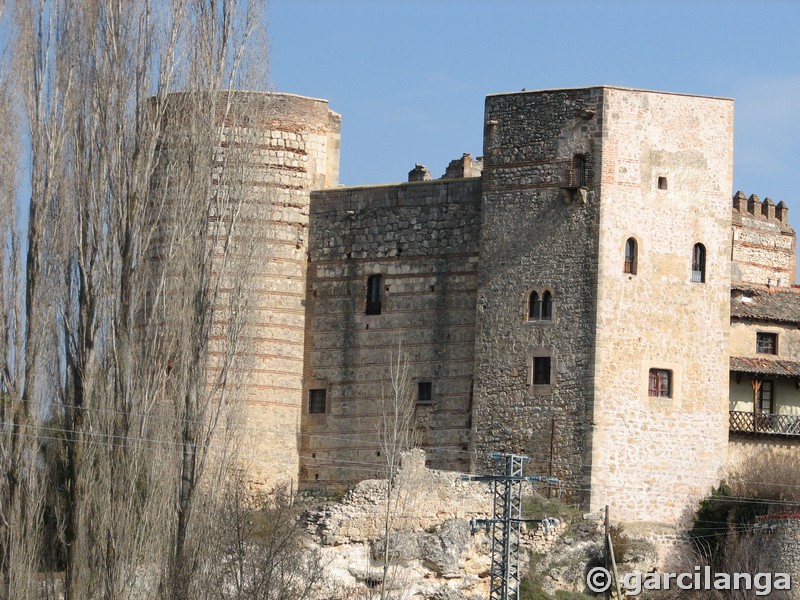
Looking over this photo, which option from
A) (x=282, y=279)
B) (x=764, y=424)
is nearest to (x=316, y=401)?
(x=282, y=279)

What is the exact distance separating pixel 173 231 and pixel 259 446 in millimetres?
7873

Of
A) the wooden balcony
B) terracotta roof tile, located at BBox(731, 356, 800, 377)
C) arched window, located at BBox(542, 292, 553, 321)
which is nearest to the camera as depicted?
arched window, located at BBox(542, 292, 553, 321)

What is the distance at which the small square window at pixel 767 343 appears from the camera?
1939 inches

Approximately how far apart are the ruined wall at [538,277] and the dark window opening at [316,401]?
373 cm

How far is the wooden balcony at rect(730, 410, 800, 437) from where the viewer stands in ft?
155

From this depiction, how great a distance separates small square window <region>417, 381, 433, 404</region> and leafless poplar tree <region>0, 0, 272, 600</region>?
6.69 metres

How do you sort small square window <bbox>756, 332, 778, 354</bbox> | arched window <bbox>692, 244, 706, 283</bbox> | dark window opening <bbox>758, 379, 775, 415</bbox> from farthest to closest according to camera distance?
small square window <bbox>756, 332, 778, 354</bbox> < dark window opening <bbox>758, 379, 775, 415</bbox> < arched window <bbox>692, 244, 706, 283</bbox>

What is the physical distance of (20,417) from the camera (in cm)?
3953

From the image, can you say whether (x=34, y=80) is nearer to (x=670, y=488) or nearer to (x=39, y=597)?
(x=39, y=597)

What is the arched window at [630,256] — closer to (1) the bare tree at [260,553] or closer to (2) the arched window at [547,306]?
(2) the arched window at [547,306]

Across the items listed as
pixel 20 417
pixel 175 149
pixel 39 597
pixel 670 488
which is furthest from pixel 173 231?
pixel 670 488

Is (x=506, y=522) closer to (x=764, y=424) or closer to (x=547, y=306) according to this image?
(x=547, y=306)

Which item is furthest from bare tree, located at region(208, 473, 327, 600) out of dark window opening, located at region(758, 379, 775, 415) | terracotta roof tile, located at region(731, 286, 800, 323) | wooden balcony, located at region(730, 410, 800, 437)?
terracotta roof tile, located at region(731, 286, 800, 323)

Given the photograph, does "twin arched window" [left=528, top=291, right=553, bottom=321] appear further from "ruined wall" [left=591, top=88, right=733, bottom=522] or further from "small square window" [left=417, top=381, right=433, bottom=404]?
"small square window" [left=417, top=381, right=433, bottom=404]
